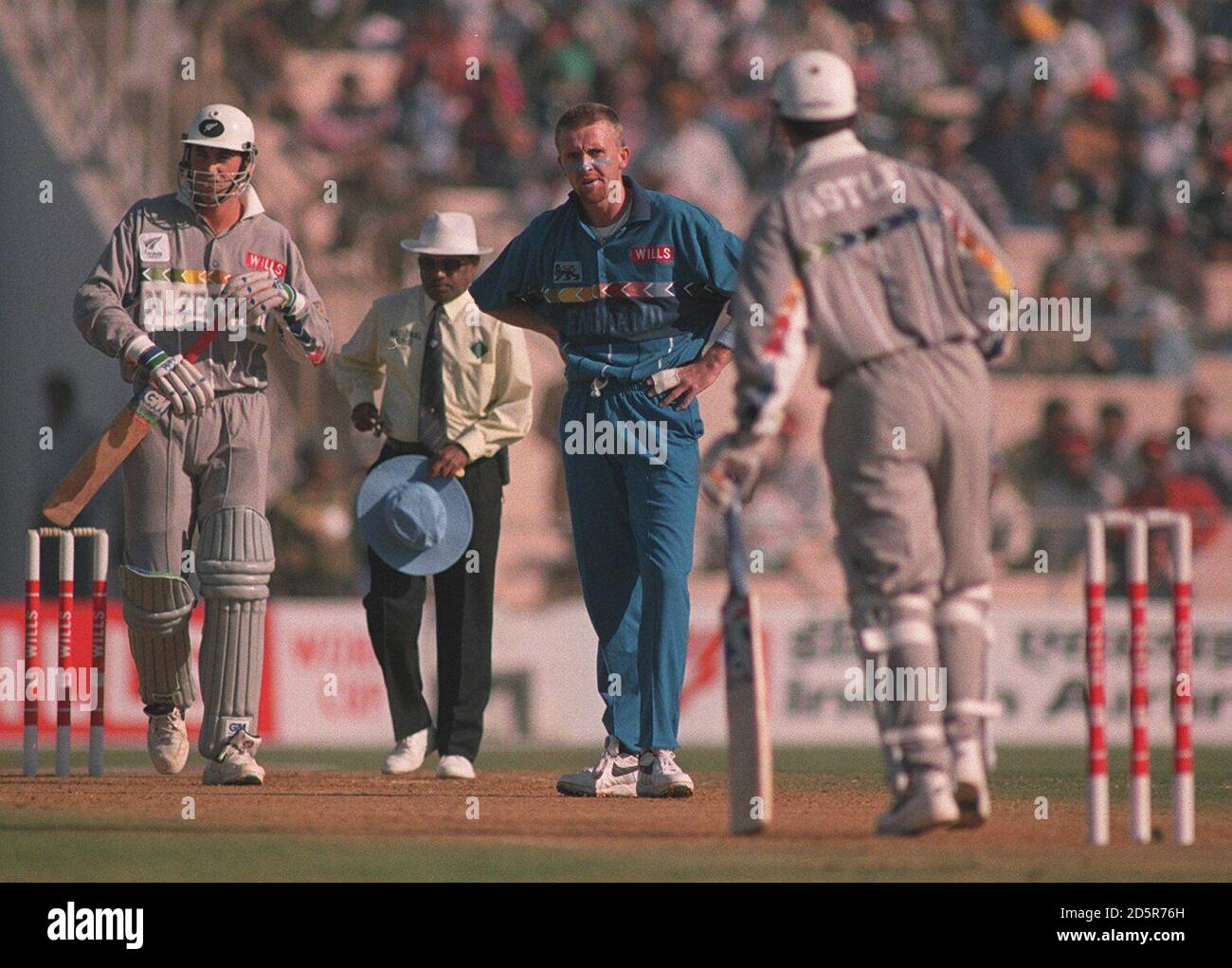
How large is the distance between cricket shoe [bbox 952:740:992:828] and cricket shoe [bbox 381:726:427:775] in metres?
3.34

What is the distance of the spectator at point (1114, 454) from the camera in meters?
16.7

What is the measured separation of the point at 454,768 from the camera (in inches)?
374

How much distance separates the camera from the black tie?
9.56m

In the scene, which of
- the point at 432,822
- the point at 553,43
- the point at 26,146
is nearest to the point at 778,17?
the point at 553,43

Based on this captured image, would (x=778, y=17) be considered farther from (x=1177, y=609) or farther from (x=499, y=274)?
(x=1177, y=609)

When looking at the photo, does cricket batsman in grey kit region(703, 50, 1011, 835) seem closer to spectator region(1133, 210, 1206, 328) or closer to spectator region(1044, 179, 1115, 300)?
spectator region(1044, 179, 1115, 300)

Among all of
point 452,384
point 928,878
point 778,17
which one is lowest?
point 928,878

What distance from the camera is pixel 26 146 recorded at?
19000 mm

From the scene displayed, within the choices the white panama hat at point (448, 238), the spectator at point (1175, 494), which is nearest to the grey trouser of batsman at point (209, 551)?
the white panama hat at point (448, 238)

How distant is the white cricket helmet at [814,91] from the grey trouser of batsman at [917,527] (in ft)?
2.70

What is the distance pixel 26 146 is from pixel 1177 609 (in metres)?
14.1

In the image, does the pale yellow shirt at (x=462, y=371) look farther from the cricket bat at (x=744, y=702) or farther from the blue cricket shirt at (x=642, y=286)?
the cricket bat at (x=744, y=702)

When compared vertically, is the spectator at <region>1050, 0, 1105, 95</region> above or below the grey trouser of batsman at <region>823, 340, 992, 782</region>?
above

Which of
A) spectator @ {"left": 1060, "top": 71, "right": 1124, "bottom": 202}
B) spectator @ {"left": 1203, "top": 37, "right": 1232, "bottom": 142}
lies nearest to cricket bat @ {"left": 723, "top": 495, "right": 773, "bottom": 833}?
spectator @ {"left": 1060, "top": 71, "right": 1124, "bottom": 202}
